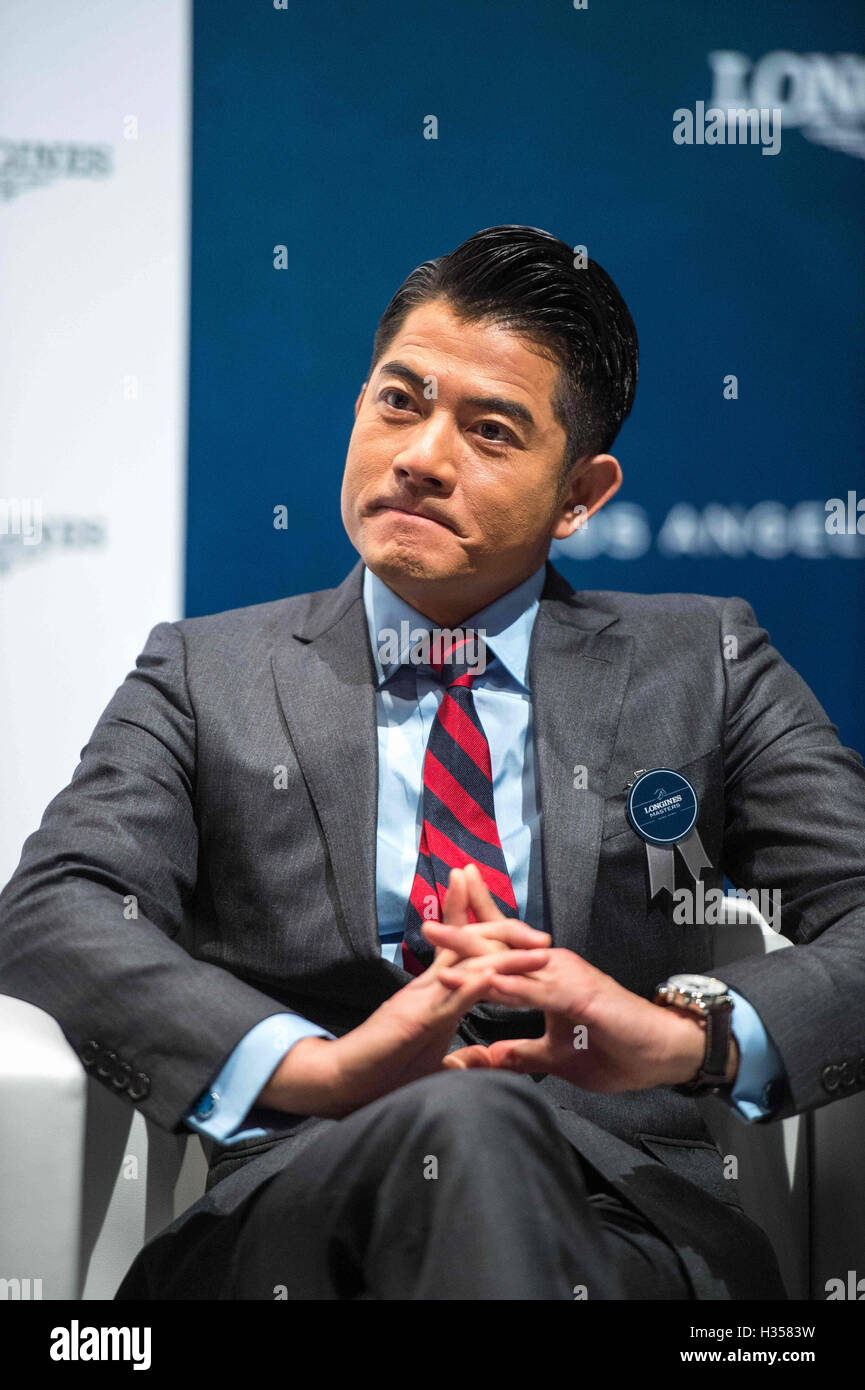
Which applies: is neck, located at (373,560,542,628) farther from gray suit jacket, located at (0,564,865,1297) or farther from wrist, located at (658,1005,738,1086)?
wrist, located at (658,1005,738,1086)

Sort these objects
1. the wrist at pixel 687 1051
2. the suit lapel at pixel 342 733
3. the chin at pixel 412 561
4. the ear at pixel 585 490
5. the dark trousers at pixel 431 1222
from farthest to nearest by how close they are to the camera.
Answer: the ear at pixel 585 490 → the chin at pixel 412 561 → the suit lapel at pixel 342 733 → the wrist at pixel 687 1051 → the dark trousers at pixel 431 1222

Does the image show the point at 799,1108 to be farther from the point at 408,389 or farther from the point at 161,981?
the point at 408,389

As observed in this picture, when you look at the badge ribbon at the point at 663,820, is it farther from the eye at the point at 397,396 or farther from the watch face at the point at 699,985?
the eye at the point at 397,396

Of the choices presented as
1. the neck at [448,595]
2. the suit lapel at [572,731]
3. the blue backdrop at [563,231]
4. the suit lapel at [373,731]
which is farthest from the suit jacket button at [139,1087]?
the blue backdrop at [563,231]

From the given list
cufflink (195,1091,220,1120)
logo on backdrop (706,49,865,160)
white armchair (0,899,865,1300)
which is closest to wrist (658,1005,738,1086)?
white armchair (0,899,865,1300)

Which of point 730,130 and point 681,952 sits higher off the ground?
point 730,130

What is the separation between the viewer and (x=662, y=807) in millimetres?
1983

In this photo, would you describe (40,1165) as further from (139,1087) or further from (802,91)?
(802,91)

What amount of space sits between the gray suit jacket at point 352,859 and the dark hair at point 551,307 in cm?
31

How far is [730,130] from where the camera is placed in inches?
103

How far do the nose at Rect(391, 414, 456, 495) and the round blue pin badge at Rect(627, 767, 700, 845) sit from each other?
53cm

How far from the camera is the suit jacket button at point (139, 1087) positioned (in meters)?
1.62
